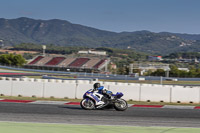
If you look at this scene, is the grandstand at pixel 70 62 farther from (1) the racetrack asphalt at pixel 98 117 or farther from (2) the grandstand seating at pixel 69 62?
(1) the racetrack asphalt at pixel 98 117

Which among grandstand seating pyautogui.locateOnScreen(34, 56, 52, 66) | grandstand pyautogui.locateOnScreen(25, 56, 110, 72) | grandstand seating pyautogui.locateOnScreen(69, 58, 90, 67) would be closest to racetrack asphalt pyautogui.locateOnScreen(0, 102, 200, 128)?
grandstand pyautogui.locateOnScreen(25, 56, 110, 72)

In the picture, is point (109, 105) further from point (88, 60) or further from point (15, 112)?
point (88, 60)

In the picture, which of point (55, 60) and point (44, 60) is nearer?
point (55, 60)

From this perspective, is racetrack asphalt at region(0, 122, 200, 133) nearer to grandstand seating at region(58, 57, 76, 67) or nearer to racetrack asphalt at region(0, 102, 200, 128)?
racetrack asphalt at region(0, 102, 200, 128)

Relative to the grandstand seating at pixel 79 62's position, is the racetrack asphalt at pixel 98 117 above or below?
below

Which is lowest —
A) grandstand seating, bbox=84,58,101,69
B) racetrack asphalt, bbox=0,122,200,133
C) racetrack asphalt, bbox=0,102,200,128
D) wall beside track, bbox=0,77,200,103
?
racetrack asphalt, bbox=0,122,200,133

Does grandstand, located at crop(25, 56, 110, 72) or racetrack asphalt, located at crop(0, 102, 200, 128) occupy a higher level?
grandstand, located at crop(25, 56, 110, 72)

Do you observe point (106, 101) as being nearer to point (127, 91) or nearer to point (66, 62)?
point (127, 91)

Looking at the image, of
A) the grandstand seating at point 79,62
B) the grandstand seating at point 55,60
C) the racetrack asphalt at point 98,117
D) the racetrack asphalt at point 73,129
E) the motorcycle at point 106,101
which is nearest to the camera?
the racetrack asphalt at point 73,129

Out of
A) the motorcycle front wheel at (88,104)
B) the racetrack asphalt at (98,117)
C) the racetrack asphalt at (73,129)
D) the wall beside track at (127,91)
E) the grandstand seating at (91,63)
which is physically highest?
the grandstand seating at (91,63)

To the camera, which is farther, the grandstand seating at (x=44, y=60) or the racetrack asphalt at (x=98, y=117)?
the grandstand seating at (x=44, y=60)

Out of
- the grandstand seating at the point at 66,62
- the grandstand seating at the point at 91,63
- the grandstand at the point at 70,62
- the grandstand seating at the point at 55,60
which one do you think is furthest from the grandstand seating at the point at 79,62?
the grandstand seating at the point at 55,60

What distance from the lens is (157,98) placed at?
71.1 feet

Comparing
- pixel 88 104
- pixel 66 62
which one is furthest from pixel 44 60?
pixel 88 104
